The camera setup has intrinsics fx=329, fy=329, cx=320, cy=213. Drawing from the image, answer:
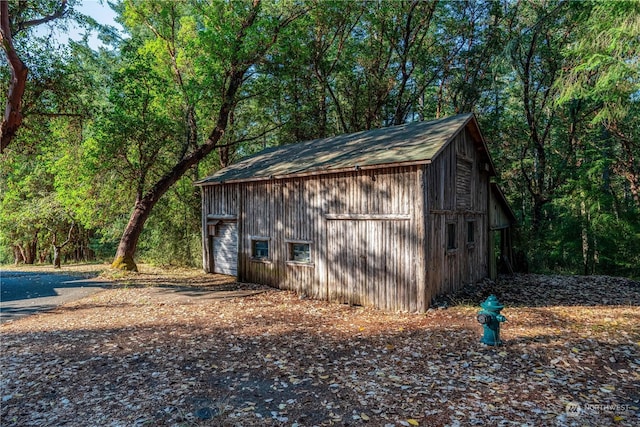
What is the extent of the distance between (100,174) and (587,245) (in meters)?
23.4

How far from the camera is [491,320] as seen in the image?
6.07 m

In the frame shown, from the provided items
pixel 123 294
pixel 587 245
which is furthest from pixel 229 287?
pixel 587 245

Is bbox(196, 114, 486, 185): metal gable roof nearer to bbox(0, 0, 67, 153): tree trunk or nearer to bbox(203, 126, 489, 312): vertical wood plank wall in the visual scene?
bbox(203, 126, 489, 312): vertical wood plank wall

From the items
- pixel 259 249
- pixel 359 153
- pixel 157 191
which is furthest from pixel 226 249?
pixel 359 153

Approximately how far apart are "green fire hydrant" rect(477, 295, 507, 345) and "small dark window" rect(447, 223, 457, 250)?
162 inches

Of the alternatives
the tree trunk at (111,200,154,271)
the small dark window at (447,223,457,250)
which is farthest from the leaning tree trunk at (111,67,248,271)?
the small dark window at (447,223,457,250)

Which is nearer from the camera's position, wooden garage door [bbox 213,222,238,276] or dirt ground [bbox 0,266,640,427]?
dirt ground [bbox 0,266,640,427]

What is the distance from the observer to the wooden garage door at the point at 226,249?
1363 centimetres

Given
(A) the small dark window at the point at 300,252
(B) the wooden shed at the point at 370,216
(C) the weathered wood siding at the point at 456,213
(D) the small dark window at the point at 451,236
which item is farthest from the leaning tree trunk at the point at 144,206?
(D) the small dark window at the point at 451,236

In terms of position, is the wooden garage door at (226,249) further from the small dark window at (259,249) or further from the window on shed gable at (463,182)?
the window on shed gable at (463,182)

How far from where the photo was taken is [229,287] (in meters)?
11.9

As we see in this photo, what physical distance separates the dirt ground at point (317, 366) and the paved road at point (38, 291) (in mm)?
882

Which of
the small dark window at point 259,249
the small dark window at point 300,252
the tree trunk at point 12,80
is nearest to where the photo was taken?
the tree trunk at point 12,80

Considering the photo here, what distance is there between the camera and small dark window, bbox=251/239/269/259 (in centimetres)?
1214
